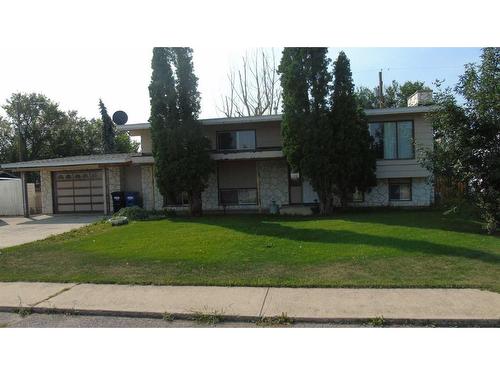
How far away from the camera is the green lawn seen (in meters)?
6.26

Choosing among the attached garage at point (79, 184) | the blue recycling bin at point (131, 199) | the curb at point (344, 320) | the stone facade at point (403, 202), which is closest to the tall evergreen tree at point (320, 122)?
the stone facade at point (403, 202)

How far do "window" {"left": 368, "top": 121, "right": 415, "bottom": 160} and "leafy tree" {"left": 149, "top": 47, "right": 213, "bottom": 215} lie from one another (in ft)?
23.9

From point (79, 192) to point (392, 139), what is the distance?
15697 millimetres

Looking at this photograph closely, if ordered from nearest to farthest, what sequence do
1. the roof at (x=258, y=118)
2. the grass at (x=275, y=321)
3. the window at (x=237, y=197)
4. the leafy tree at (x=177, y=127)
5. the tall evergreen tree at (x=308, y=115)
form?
the grass at (x=275, y=321), the tall evergreen tree at (x=308, y=115), the leafy tree at (x=177, y=127), the roof at (x=258, y=118), the window at (x=237, y=197)

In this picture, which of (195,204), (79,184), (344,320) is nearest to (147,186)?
(195,204)

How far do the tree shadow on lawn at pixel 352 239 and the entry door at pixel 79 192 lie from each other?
10195mm

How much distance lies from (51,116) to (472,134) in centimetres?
4588

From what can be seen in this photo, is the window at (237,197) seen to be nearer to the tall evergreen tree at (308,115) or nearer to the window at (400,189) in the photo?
the tall evergreen tree at (308,115)

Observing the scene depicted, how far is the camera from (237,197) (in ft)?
59.7

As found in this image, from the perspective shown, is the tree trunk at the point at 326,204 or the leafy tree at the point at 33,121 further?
the leafy tree at the point at 33,121

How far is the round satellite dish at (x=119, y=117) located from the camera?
2492 cm

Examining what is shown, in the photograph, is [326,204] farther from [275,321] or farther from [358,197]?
[275,321]

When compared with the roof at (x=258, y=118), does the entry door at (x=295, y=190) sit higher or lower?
lower

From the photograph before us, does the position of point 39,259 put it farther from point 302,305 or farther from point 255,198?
point 255,198
